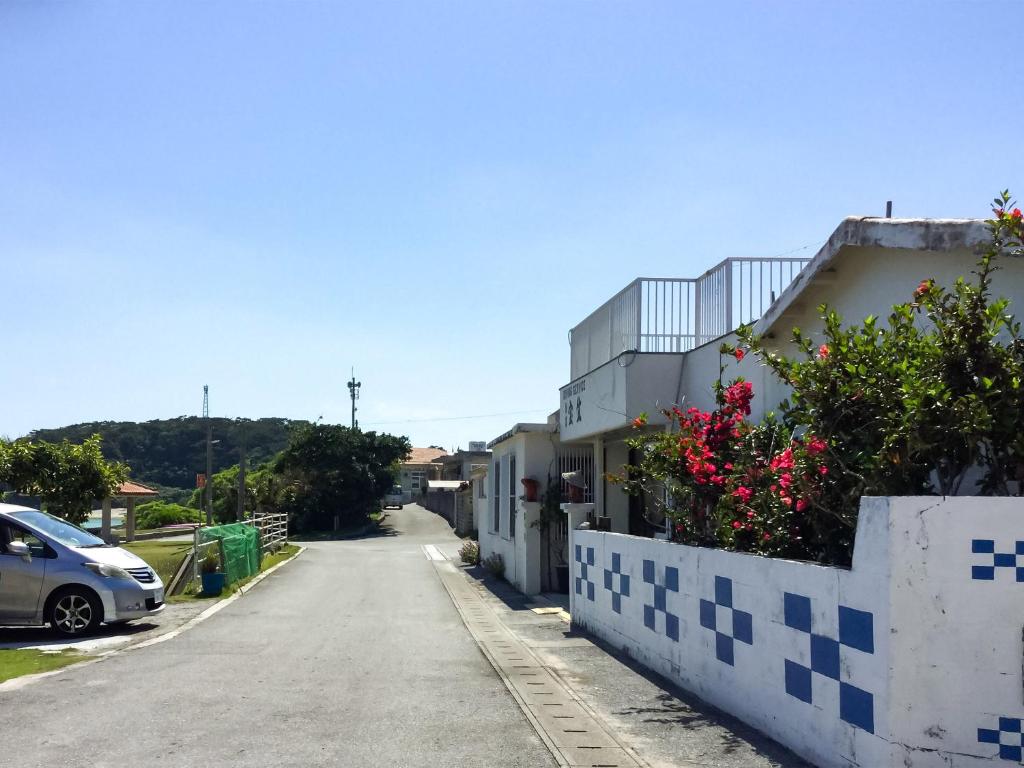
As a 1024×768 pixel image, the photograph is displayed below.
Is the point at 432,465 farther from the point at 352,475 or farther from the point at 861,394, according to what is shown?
the point at 861,394

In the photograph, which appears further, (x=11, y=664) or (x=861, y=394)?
(x=11, y=664)

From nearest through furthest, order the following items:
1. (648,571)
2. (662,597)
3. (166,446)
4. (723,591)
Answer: (723,591) → (662,597) → (648,571) → (166,446)

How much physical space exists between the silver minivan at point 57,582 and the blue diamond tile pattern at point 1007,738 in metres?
11.4

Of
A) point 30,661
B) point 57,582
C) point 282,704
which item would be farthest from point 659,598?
point 57,582

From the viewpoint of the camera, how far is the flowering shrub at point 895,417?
233 inches

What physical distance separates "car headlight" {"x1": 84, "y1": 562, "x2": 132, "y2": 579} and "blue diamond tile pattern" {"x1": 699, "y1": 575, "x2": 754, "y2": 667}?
8.72 m

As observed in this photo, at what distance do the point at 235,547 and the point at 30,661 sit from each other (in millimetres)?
10496

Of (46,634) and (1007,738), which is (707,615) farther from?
(46,634)

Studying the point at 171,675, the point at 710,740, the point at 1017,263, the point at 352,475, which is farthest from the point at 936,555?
the point at 352,475

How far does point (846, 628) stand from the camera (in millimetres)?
5695

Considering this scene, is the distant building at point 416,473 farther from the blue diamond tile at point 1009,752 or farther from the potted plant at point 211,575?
the blue diamond tile at point 1009,752

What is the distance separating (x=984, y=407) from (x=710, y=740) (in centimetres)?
299

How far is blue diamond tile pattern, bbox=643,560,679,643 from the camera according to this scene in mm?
9172

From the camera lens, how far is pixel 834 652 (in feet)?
19.2
